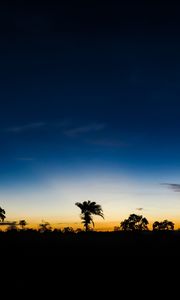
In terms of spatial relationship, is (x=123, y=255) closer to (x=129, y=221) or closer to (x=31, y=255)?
(x=31, y=255)

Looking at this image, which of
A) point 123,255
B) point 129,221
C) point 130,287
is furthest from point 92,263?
point 129,221

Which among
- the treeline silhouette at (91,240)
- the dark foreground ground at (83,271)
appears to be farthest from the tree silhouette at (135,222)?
the dark foreground ground at (83,271)

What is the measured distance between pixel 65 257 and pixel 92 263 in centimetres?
238

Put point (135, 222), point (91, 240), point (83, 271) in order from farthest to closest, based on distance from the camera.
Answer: point (135, 222) → point (91, 240) → point (83, 271)

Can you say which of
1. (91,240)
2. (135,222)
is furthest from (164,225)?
(91,240)

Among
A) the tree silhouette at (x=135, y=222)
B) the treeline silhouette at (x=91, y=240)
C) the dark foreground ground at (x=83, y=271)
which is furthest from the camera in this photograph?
the tree silhouette at (x=135, y=222)

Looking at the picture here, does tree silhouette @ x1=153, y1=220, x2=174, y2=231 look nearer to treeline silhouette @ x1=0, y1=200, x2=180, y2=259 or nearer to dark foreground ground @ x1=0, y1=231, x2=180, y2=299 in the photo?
treeline silhouette @ x1=0, y1=200, x2=180, y2=259

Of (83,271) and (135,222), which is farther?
(135,222)

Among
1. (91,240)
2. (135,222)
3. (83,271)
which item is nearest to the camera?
(83,271)

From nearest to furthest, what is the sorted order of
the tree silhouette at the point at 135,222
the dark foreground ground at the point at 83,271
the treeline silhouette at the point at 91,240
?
the dark foreground ground at the point at 83,271 → the treeline silhouette at the point at 91,240 → the tree silhouette at the point at 135,222

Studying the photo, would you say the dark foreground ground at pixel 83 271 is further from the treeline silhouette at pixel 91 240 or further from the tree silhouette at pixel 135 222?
the tree silhouette at pixel 135 222

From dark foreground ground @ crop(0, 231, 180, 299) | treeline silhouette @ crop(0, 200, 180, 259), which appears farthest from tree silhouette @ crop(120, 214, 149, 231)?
dark foreground ground @ crop(0, 231, 180, 299)

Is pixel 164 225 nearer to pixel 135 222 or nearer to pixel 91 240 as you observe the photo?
pixel 135 222

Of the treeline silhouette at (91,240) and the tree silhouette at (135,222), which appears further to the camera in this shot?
the tree silhouette at (135,222)
